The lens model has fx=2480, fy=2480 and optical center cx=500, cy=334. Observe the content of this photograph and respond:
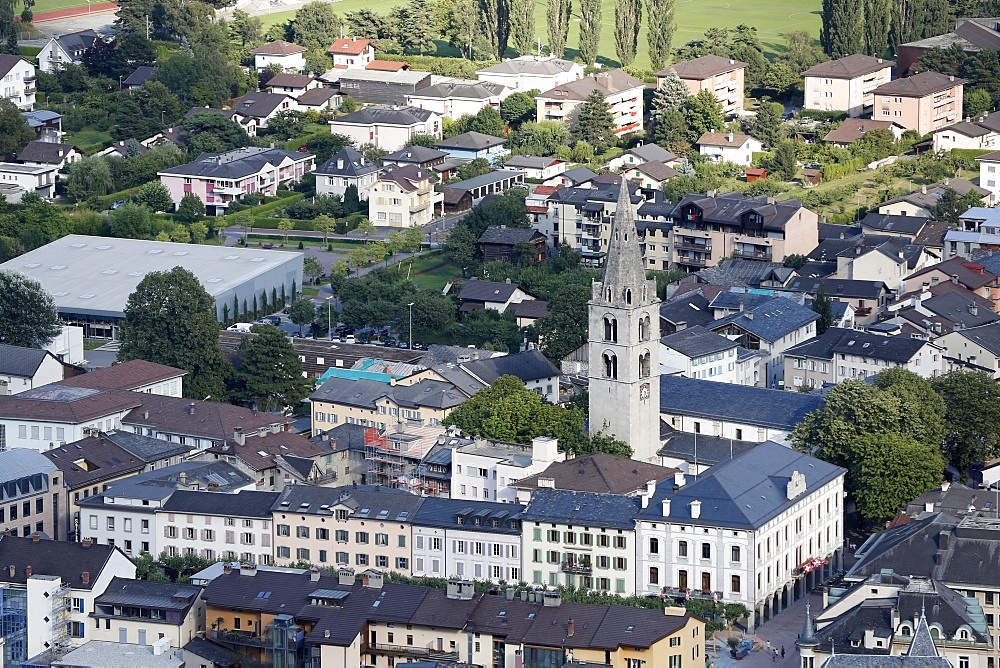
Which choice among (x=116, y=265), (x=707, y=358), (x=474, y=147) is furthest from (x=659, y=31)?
(x=707, y=358)

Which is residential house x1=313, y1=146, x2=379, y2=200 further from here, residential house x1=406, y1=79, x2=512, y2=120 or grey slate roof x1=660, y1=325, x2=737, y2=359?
grey slate roof x1=660, y1=325, x2=737, y2=359

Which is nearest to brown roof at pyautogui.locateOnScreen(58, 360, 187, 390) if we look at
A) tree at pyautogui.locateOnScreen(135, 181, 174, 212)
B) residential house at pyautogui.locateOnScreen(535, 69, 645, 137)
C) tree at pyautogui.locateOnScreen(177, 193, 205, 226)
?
tree at pyautogui.locateOnScreen(177, 193, 205, 226)

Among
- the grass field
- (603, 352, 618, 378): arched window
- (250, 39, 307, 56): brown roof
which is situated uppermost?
(603, 352, 618, 378): arched window

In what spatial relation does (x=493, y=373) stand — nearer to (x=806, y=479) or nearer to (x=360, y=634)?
(x=806, y=479)

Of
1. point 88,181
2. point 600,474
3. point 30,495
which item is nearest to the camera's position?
point 600,474

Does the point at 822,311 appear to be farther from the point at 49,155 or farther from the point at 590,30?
the point at 590,30

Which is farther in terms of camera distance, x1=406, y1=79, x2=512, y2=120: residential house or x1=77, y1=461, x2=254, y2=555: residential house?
x1=406, y1=79, x2=512, y2=120: residential house
